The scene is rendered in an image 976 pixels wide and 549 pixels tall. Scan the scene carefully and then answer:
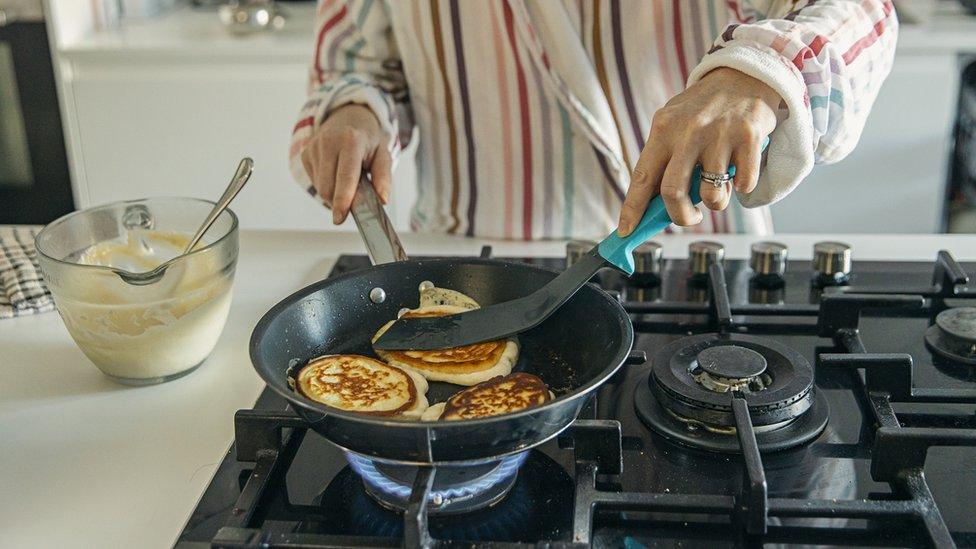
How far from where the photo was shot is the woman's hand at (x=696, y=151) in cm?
77

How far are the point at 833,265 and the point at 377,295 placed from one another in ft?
1.56

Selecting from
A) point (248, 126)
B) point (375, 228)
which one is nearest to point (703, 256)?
point (375, 228)

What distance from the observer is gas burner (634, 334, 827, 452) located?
77 centimetres

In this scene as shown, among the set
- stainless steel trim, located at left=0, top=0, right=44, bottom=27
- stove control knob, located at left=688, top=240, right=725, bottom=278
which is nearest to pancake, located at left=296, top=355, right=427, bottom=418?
stove control knob, located at left=688, top=240, right=725, bottom=278

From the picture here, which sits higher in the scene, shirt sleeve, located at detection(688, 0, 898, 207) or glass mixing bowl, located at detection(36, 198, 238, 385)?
shirt sleeve, located at detection(688, 0, 898, 207)

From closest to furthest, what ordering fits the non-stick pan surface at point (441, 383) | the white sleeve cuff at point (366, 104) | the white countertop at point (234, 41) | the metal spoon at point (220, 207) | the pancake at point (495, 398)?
the non-stick pan surface at point (441, 383), the pancake at point (495, 398), the metal spoon at point (220, 207), the white sleeve cuff at point (366, 104), the white countertop at point (234, 41)

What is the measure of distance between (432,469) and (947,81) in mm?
1883

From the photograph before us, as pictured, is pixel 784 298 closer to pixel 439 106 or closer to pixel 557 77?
pixel 557 77

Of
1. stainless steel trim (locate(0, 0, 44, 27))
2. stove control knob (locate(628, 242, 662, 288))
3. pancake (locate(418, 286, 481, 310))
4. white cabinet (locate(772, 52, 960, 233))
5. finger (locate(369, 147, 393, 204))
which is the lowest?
white cabinet (locate(772, 52, 960, 233))

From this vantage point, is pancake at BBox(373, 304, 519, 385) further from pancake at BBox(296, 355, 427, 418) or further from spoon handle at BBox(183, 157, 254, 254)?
spoon handle at BBox(183, 157, 254, 254)

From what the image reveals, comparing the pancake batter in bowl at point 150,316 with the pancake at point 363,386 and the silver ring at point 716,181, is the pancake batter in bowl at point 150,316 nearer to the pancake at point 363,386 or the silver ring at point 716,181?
the pancake at point 363,386

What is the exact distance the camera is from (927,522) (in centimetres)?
65

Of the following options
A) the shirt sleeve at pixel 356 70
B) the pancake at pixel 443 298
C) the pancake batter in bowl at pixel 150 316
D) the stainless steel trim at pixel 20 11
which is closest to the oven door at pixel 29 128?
the stainless steel trim at pixel 20 11

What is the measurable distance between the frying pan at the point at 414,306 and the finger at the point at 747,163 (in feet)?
0.46
